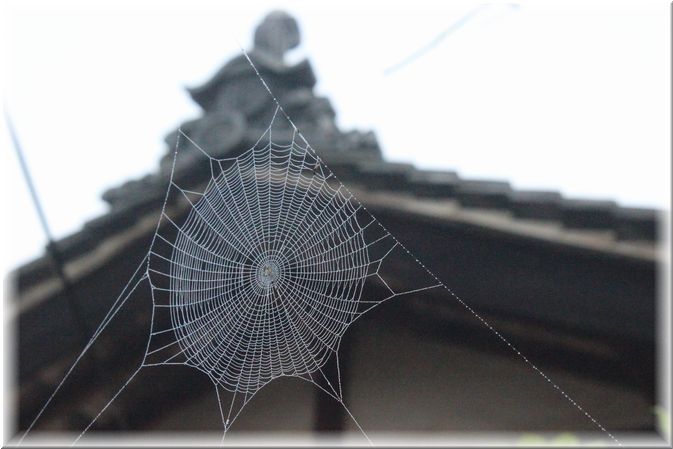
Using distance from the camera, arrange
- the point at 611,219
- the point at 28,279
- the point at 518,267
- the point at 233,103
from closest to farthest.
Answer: the point at 611,219, the point at 518,267, the point at 28,279, the point at 233,103

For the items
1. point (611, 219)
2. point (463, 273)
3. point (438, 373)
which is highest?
point (611, 219)

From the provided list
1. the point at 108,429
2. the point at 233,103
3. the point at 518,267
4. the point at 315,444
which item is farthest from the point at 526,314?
the point at 233,103

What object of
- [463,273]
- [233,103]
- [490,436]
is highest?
[233,103]

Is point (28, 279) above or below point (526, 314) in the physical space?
above

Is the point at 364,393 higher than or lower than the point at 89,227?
lower

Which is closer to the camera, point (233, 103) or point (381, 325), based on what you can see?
point (381, 325)

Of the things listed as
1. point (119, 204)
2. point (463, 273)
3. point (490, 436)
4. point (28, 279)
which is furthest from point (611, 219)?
point (28, 279)

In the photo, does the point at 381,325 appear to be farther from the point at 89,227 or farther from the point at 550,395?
the point at 89,227

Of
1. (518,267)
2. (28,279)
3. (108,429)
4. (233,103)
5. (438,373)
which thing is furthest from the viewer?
(233,103)

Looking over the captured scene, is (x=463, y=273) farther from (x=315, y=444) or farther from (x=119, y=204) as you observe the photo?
(x=119, y=204)
